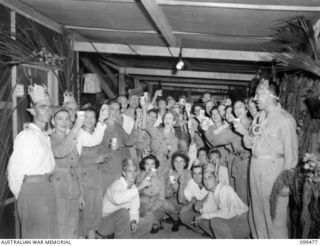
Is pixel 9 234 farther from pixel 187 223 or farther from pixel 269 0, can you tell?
pixel 269 0

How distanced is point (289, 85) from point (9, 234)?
4.54 m

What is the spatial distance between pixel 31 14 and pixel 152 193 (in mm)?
2937

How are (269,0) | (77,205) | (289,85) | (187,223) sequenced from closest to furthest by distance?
(269,0), (77,205), (187,223), (289,85)

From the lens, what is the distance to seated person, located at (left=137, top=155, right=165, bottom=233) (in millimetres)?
5168

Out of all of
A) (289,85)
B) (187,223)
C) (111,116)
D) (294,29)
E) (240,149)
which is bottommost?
(187,223)

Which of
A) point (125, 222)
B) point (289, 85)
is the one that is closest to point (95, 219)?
point (125, 222)

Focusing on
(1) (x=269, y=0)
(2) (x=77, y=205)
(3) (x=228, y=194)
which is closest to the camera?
(1) (x=269, y=0)

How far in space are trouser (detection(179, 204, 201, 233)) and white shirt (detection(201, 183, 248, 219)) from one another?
0.31m

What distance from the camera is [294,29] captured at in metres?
4.33

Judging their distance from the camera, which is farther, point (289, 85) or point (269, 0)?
point (289, 85)

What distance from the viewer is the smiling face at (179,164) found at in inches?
225

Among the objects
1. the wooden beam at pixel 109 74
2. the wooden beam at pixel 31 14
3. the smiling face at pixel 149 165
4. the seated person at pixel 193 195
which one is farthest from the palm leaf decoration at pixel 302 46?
the wooden beam at pixel 109 74

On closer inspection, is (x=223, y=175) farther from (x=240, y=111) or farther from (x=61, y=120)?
(x=61, y=120)

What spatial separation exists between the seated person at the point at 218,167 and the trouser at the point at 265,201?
50.6 inches
